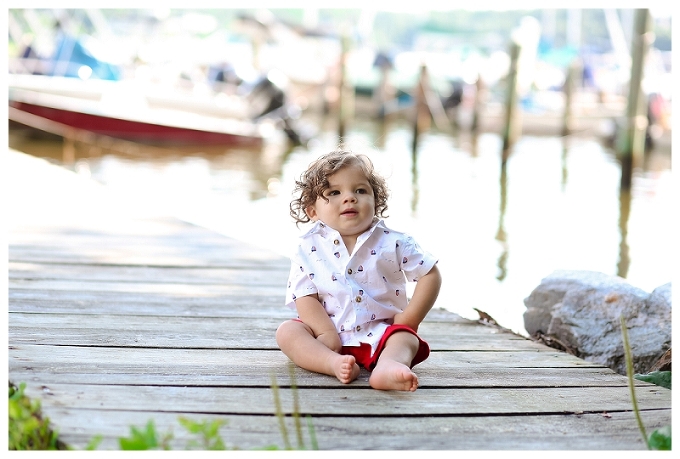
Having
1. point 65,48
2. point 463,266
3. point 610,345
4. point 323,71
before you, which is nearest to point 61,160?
point 65,48

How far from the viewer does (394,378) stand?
2449 millimetres

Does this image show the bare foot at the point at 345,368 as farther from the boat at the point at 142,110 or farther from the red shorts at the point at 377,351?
the boat at the point at 142,110

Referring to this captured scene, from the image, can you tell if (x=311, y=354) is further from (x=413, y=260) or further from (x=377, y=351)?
(x=413, y=260)

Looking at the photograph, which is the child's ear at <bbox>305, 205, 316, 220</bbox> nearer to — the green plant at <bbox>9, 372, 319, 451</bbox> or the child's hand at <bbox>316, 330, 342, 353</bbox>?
the child's hand at <bbox>316, 330, 342, 353</bbox>

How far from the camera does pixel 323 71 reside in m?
26.4

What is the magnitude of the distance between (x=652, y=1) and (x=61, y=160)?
11248 mm

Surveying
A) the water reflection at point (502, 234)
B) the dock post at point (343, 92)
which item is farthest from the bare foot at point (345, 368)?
the dock post at point (343, 92)

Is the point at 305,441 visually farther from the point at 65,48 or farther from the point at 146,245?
the point at 65,48

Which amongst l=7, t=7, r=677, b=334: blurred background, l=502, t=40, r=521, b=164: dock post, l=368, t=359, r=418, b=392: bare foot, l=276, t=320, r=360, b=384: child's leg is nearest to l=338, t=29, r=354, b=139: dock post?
l=7, t=7, r=677, b=334: blurred background

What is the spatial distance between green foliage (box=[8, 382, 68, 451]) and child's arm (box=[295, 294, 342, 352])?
88cm

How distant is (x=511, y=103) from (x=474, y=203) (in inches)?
224

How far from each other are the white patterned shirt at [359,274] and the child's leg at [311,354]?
4.3 inches

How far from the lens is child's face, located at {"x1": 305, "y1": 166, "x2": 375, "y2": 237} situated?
8.96 ft

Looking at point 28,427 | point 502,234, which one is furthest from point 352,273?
point 502,234
